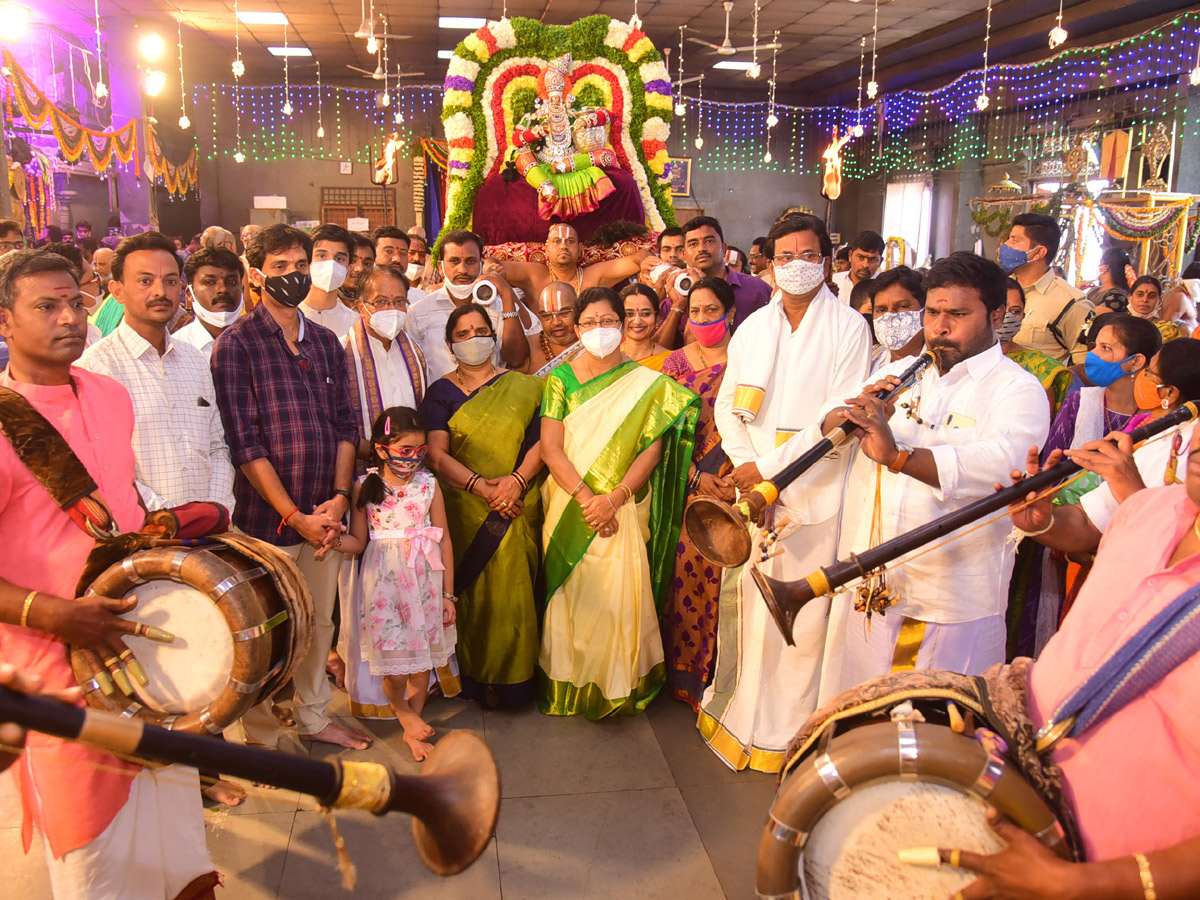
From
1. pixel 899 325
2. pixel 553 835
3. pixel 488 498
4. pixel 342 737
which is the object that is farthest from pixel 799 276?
pixel 342 737

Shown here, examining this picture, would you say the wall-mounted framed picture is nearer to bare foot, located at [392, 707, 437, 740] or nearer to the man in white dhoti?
bare foot, located at [392, 707, 437, 740]

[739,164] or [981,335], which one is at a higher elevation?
[739,164]

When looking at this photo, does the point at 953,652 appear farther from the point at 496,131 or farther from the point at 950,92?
the point at 950,92

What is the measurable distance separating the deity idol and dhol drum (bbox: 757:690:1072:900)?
5255 millimetres

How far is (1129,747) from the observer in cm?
137

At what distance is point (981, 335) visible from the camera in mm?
2486

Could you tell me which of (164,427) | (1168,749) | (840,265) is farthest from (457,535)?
(840,265)

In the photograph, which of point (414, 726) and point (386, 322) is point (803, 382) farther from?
point (414, 726)

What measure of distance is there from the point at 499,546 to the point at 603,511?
508 mm

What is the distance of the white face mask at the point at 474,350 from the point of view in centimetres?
355

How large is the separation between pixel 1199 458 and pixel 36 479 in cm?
236

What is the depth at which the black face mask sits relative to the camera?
317cm

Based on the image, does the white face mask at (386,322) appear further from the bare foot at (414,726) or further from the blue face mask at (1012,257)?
the blue face mask at (1012,257)

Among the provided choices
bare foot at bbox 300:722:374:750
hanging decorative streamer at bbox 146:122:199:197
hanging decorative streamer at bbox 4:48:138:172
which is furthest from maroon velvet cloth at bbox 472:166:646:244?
hanging decorative streamer at bbox 146:122:199:197
